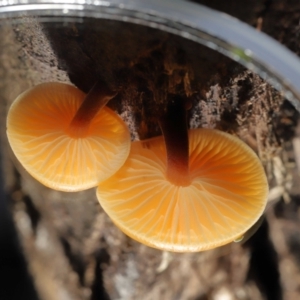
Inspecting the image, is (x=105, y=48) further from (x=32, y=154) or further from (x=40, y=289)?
(x=40, y=289)

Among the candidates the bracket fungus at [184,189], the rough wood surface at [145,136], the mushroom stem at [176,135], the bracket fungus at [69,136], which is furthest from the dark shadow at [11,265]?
the mushroom stem at [176,135]

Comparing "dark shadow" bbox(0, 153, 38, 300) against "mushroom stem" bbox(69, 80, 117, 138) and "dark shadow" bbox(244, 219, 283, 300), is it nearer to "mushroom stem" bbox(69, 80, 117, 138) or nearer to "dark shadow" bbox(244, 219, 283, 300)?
"mushroom stem" bbox(69, 80, 117, 138)

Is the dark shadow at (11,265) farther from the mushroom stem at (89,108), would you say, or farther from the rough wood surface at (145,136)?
the mushroom stem at (89,108)

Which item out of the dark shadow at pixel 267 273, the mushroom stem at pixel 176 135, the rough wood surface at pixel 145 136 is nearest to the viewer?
the rough wood surface at pixel 145 136

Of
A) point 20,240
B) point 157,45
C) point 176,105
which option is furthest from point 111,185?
point 20,240

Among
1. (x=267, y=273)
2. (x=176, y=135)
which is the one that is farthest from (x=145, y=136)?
(x=267, y=273)
